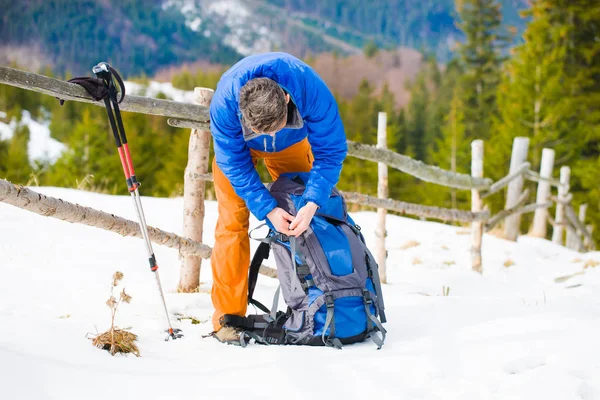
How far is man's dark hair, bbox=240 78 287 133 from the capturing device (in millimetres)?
2250

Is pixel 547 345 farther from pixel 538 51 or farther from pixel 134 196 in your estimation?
pixel 538 51

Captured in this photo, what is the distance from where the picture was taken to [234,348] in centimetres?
268

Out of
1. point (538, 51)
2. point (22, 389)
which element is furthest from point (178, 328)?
point (538, 51)

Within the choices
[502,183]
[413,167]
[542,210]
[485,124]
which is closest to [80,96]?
[413,167]

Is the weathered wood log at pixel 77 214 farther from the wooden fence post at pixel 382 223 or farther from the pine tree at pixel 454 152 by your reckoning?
the pine tree at pixel 454 152

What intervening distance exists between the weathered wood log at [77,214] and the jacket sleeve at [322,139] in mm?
1160

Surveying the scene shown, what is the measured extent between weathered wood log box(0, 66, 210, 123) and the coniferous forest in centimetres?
523

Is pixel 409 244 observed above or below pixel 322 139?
below

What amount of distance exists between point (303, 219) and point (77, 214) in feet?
4.04

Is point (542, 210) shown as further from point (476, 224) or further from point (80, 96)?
point (80, 96)

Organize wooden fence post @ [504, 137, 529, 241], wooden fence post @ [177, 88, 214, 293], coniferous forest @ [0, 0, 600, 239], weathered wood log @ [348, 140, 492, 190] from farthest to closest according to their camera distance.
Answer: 1. coniferous forest @ [0, 0, 600, 239]
2. wooden fence post @ [504, 137, 529, 241]
3. weathered wood log @ [348, 140, 492, 190]
4. wooden fence post @ [177, 88, 214, 293]

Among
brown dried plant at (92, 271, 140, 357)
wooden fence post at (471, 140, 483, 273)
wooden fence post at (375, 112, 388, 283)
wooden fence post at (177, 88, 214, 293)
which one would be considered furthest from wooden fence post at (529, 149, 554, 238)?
brown dried plant at (92, 271, 140, 357)

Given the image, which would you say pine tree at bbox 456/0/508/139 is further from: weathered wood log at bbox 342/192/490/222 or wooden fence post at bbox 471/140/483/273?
weathered wood log at bbox 342/192/490/222

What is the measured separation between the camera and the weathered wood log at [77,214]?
98.6 inches
